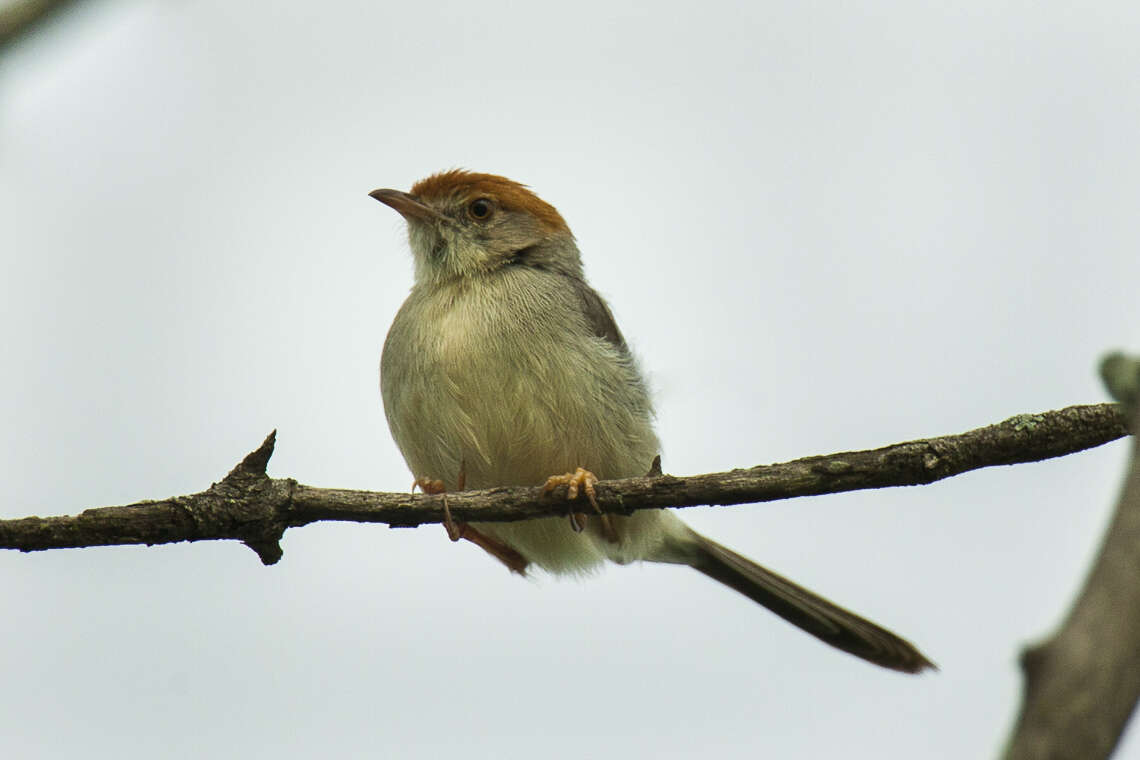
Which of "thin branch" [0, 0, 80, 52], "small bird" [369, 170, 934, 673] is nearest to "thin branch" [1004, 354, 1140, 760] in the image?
"thin branch" [0, 0, 80, 52]

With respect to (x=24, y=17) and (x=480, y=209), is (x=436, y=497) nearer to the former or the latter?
(x=24, y=17)

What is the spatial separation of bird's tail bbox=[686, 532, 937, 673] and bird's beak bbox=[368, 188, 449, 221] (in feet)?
8.70

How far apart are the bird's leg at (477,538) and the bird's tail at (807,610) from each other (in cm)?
124

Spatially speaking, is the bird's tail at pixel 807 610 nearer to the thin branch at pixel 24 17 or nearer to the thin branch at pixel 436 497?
the thin branch at pixel 436 497

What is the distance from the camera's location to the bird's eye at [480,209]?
7672 mm

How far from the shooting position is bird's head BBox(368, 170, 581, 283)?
7.31 meters

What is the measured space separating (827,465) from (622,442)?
2.17 meters

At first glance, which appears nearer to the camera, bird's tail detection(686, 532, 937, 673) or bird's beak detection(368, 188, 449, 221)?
bird's tail detection(686, 532, 937, 673)

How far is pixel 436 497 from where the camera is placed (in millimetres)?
4848

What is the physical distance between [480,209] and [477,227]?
0.56ft

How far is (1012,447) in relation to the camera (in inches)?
181

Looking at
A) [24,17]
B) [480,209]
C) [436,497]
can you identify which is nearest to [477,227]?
[480,209]

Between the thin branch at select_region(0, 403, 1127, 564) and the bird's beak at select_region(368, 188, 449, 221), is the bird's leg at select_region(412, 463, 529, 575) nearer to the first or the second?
the thin branch at select_region(0, 403, 1127, 564)

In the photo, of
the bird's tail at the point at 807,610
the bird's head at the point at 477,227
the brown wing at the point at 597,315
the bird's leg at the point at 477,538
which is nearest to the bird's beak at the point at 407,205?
the bird's head at the point at 477,227
